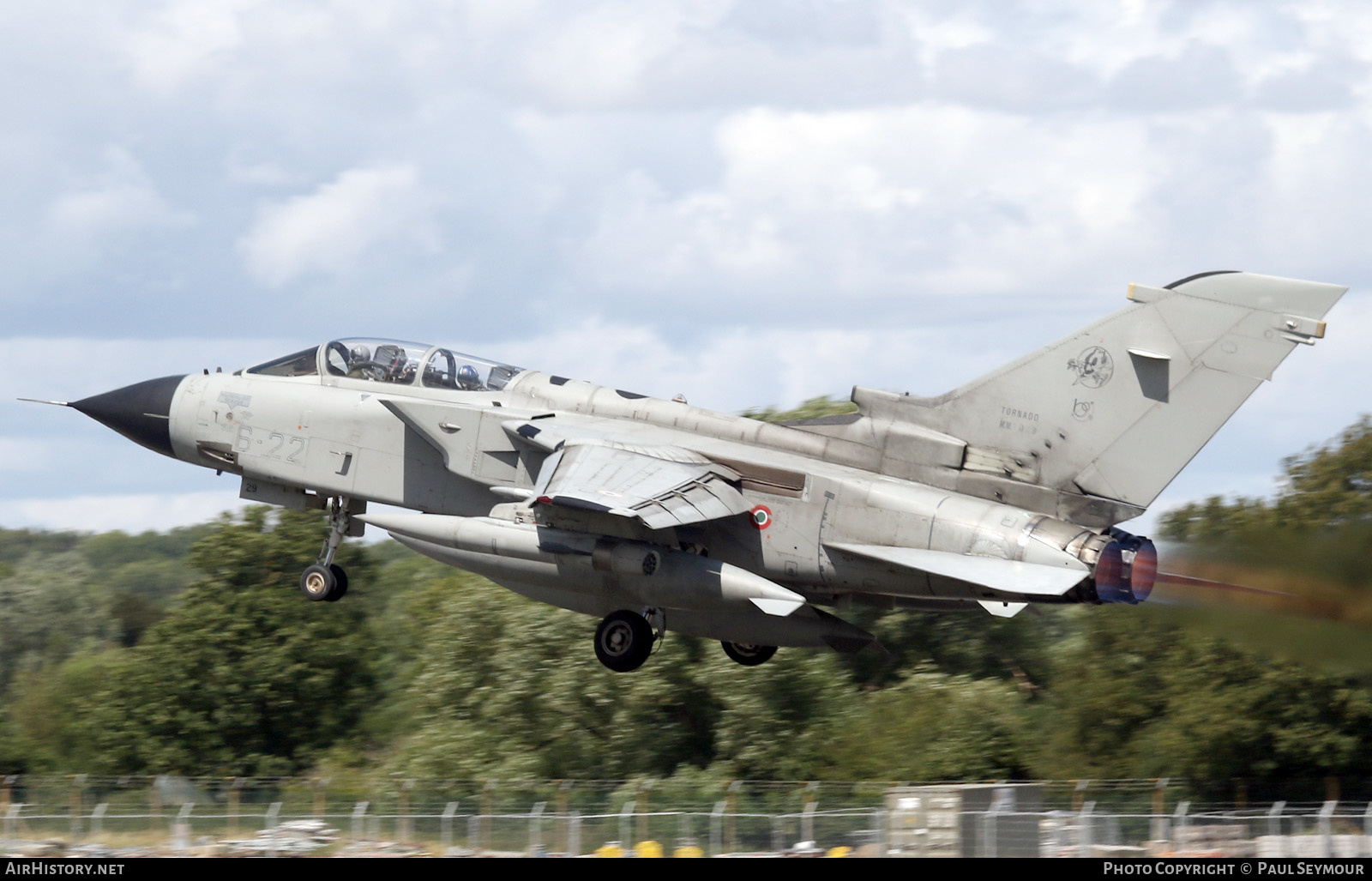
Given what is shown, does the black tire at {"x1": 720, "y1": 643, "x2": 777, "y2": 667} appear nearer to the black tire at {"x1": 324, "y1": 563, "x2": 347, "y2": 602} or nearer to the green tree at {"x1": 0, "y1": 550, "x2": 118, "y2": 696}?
the black tire at {"x1": 324, "y1": 563, "x2": 347, "y2": 602}

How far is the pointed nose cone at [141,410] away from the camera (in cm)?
1936

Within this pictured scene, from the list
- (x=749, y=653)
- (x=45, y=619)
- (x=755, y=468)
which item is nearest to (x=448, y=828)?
(x=749, y=653)

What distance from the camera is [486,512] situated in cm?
1794

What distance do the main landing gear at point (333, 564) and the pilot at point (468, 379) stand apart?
82.7 inches

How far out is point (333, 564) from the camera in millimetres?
18781

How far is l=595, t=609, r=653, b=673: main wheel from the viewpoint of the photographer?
17.0 meters

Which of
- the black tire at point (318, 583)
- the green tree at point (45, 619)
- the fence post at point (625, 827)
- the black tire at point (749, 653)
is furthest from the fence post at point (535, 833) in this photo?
the green tree at point (45, 619)

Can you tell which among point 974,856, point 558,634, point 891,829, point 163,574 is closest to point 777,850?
point 891,829

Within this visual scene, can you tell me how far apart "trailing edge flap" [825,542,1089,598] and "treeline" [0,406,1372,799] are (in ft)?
29.9

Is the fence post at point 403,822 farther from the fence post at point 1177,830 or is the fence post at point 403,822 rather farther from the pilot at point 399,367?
the fence post at point 1177,830

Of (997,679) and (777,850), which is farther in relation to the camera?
(997,679)

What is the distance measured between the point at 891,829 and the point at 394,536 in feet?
22.0

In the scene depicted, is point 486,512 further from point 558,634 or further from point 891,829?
point 558,634

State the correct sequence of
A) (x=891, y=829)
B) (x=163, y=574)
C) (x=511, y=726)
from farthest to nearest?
(x=163, y=574), (x=511, y=726), (x=891, y=829)
